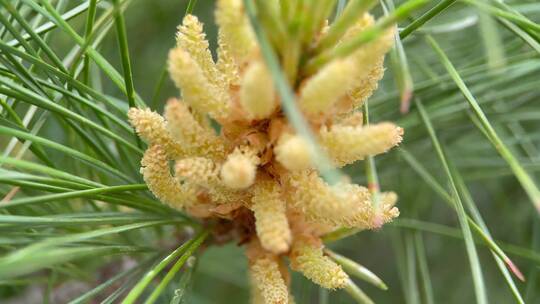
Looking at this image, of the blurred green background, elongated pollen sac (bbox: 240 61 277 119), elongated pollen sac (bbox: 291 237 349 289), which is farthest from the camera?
the blurred green background

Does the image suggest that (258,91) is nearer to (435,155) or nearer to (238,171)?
(238,171)

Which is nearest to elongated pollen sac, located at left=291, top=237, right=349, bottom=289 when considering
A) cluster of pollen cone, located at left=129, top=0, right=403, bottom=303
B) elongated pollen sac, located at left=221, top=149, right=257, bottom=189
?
cluster of pollen cone, located at left=129, top=0, right=403, bottom=303

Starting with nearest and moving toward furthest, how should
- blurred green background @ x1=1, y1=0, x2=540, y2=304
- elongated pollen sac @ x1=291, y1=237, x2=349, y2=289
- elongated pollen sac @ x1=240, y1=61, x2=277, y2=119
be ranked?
1. elongated pollen sac @ x1=240, y1=61, x2=277, y2=119
2. elongated pollen sac @ x1=291, y1=237, x2=349, y2=289
3. blurred green background @ x1=1, y1=0, x2=540, y2=304

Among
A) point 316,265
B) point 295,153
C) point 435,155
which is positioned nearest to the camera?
point 295,153

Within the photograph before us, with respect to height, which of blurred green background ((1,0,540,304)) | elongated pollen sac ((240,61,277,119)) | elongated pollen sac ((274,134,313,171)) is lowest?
elongated pollen sac ((274,134,313,171))

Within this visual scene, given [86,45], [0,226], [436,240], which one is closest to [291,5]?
[86,45]

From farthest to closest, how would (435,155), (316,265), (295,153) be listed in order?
1. (435,155)
2. (316,265)
3. (295,153)

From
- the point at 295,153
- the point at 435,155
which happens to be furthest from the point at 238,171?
the point at 435,155

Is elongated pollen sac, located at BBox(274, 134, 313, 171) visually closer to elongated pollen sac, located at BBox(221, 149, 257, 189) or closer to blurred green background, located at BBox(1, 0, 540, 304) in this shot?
elongated pollen sac, located at BBox(221, 149, 257, 189)

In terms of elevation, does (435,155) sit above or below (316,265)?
above

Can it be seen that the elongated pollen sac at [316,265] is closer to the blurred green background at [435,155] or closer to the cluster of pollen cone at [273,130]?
the cluster of pollen cone at [273,130]

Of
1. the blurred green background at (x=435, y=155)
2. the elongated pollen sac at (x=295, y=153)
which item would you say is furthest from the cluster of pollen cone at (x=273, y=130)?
the blurred green background at (x=435, y=155)
